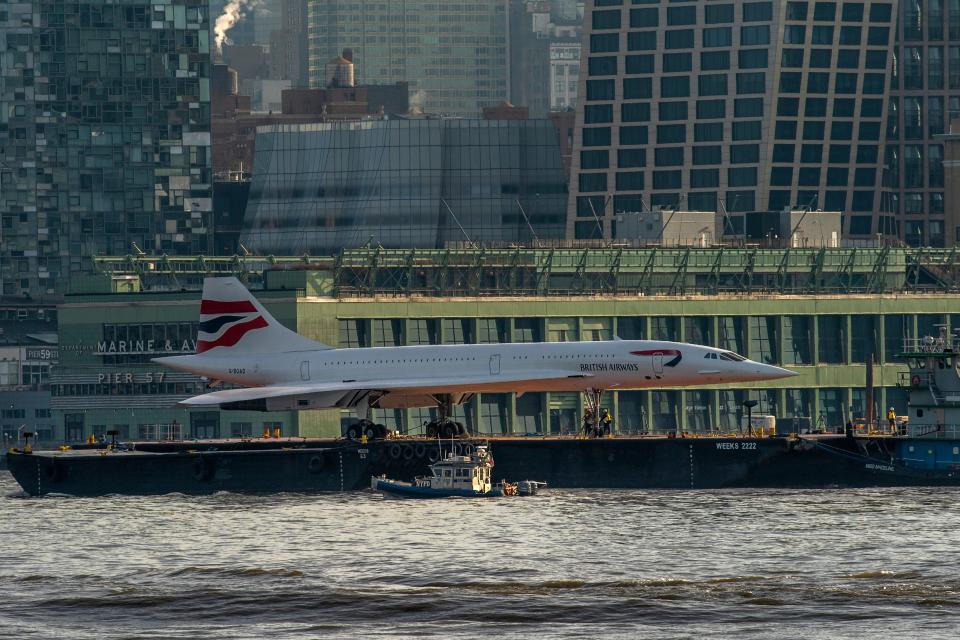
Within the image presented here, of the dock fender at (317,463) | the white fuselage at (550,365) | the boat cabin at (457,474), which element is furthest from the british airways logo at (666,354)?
the dock fender at (317,463)

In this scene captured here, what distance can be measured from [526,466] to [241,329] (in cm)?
2035

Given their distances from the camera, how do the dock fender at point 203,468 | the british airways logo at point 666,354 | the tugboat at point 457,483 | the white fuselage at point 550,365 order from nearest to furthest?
the tugboat at point 457,483
the british airways logo at point 666,354
the white fuselage at point 550,365
the dock fender at point 203,468

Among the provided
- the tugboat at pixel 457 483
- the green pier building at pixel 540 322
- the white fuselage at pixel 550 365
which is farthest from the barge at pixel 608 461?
the green pier building at pixel 540 322

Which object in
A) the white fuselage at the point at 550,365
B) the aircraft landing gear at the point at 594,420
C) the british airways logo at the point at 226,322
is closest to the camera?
the white fuselage at the point at 550,365

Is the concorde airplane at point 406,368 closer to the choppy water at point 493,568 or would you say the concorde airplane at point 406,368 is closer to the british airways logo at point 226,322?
the british airways logo at point 226,322

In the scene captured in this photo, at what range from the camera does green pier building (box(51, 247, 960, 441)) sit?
167625 mm

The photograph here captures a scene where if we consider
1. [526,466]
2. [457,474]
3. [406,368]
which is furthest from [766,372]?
[406,368]

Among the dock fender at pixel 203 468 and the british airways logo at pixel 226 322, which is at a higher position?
the british airways logo at pixel 226 322

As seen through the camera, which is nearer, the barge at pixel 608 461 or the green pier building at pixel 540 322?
the barge at pixel 608 461

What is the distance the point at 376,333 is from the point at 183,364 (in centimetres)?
3864

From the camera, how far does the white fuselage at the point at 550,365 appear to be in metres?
120

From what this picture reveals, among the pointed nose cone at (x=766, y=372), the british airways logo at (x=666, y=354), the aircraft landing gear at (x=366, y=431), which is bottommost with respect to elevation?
the aircraft landing gear at (x=366, y=431)

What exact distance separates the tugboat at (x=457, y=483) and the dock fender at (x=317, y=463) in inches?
198

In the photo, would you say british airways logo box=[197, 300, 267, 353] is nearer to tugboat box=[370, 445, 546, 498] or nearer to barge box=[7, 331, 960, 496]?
barge box=[7, 331, 960, 496]
